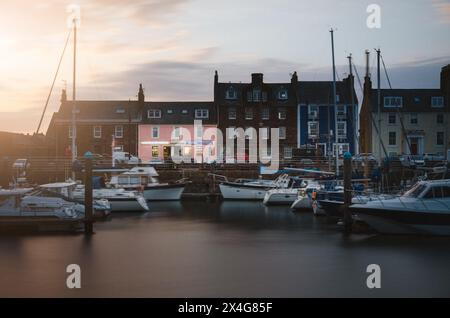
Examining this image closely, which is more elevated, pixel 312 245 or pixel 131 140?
pixel 131 140

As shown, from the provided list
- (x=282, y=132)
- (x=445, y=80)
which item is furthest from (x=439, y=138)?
(x=282, y=132)

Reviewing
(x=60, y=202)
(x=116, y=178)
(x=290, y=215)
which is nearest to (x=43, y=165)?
(x=116, y=178)

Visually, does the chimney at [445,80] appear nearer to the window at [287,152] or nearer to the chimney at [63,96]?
the window at [287,152]

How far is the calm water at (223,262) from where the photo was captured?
19.8 metres

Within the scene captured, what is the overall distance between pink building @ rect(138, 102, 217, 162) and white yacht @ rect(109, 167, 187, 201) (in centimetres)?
2397

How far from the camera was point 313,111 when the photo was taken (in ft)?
273

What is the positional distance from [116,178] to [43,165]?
15853mm

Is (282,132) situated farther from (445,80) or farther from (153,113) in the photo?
(445,80)

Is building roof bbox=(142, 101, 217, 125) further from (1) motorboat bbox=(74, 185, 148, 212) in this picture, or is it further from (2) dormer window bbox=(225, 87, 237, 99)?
(1) motorboat bbox=(74, 185, 148, 212)

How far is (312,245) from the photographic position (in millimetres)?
28828

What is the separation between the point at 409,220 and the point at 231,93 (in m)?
57.9
